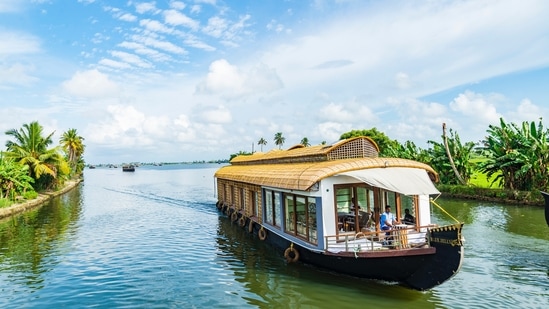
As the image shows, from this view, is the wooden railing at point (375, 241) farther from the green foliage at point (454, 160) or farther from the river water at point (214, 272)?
the green foliage at point (454, 160)

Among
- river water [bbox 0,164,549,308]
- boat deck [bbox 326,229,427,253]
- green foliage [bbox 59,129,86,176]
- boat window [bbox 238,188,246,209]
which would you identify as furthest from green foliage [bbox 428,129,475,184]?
green foliage [bbox 59,129,86,176]

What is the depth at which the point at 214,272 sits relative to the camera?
12.6 meters

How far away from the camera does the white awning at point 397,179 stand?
32.9ft

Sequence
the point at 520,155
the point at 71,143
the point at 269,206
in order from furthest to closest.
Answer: the point at 71,143 → the point at 520,155 → the point at 269,206

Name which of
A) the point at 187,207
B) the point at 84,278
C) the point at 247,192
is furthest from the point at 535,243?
the point at 187,207

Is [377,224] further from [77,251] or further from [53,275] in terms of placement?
[77,251]

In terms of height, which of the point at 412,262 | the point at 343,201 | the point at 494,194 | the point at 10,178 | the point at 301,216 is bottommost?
the point at 494,194

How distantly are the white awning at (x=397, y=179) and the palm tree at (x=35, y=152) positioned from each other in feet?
104

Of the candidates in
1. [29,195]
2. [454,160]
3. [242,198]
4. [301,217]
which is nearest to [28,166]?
[29,195]

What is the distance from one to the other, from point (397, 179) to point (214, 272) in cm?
648

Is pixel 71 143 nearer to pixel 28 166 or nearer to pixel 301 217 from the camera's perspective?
pixel 28 166

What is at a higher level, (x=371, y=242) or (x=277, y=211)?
(x=277, y=211)

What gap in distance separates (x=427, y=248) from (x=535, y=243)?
9167 millimetres

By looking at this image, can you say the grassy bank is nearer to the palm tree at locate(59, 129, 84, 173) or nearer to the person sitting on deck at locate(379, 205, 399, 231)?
the person sitting on deck at locate(379, 205, 399, 231)
